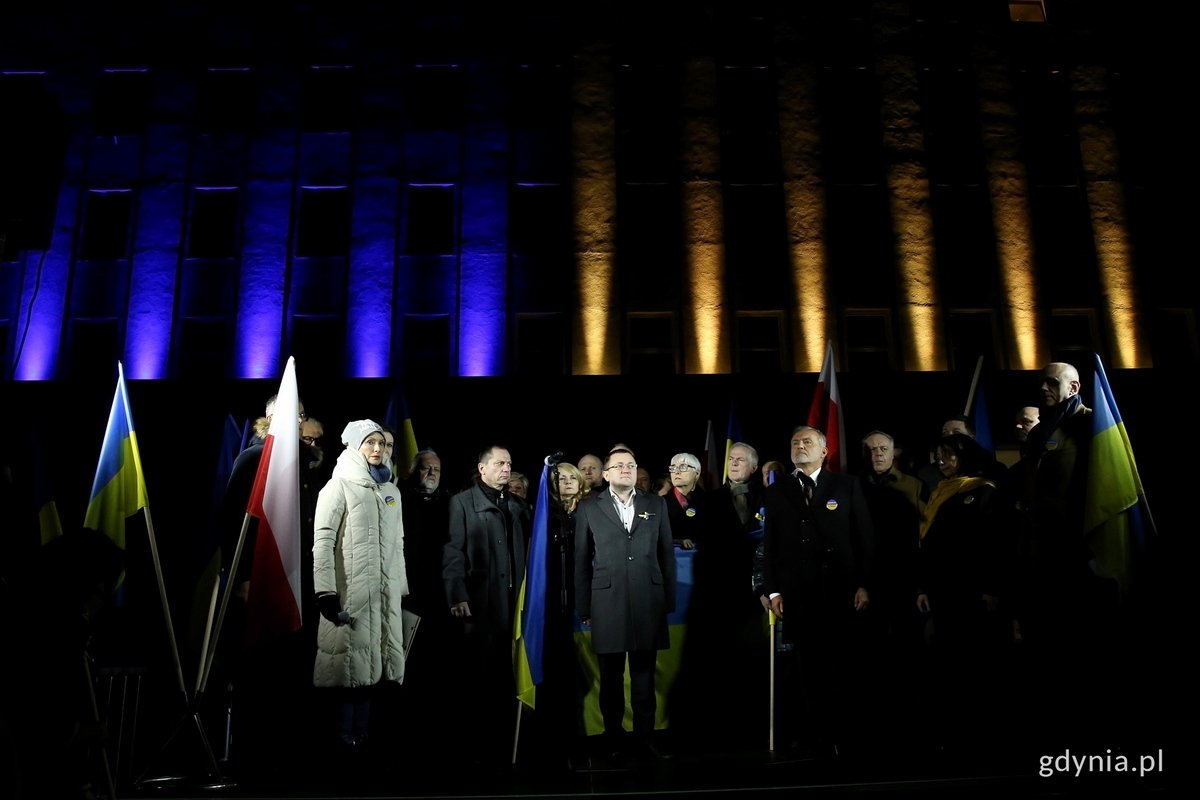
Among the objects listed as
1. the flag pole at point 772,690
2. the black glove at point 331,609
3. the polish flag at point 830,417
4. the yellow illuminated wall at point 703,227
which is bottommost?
the flag pole at point 772,690

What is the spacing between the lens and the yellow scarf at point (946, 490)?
6711 millimetres

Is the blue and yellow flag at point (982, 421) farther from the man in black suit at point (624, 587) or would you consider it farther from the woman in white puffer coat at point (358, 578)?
the woman in white puffer coat at point (358, 578)

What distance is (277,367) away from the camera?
1336 centimetres

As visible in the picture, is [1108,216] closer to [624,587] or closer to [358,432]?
[624,587]

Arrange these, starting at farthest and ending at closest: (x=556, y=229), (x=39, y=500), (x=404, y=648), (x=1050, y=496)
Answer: (x=556, y=229), (x=39, y=500), (x=404, y=648), (x=1050, y=496)

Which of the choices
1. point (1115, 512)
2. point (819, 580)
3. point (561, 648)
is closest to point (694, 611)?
point (561, 648)

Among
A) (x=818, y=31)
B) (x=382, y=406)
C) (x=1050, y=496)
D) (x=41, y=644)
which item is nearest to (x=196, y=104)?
(x=382, y=406)

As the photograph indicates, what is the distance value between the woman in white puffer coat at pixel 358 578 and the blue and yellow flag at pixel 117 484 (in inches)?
60.8

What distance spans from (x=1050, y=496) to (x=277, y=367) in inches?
425

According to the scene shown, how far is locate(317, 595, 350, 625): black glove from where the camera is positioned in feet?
19.8

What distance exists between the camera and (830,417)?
796 cm

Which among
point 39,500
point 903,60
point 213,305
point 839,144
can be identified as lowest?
point 39,500

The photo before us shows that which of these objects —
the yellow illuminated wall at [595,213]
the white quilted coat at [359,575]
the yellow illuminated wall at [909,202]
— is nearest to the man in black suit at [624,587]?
the white quilted coat at [359,575]

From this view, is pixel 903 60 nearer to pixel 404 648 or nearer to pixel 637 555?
pixel 637 555
